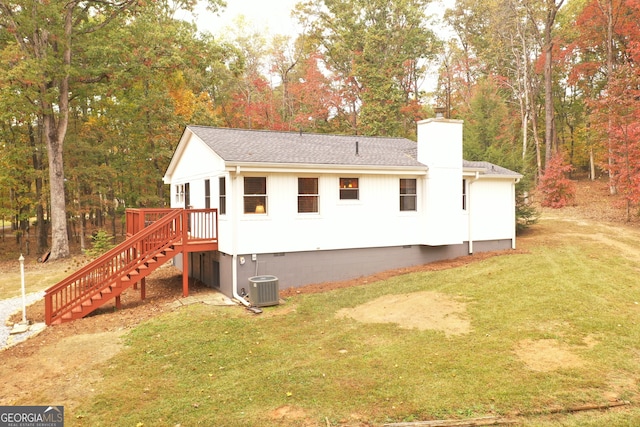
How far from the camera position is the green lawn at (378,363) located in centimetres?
575

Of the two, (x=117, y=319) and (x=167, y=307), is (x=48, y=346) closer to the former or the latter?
(x=117, y=319)

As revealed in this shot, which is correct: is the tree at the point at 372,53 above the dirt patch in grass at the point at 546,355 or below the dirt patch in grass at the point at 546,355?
above

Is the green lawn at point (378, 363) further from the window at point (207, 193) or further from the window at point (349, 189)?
the window at point (207, 193)

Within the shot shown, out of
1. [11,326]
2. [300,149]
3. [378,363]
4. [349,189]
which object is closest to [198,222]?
[300,149]

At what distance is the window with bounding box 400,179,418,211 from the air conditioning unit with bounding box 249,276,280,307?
586 cm

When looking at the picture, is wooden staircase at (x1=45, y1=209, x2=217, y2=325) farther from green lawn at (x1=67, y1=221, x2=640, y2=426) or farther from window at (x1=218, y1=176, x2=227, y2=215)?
green lawn at (x1=67, y1=221, x2=640, y2=426)

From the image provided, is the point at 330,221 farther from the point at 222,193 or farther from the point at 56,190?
the point at 56,190

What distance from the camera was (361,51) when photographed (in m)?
34.2

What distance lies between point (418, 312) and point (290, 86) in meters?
29.1

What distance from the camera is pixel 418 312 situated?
32.0ft

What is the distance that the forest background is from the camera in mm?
21797

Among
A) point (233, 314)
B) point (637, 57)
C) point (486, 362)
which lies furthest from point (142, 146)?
point (637, 57)

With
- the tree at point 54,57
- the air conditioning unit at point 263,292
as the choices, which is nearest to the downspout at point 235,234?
the air conditioning unit at point 263,292

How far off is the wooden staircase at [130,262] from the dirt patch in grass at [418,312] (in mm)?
5401
